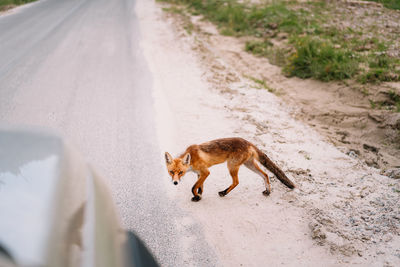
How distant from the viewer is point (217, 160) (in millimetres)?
3930

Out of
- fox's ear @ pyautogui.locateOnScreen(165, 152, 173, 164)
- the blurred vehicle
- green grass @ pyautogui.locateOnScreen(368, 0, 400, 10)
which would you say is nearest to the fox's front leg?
fox's ear @ pyautogui.locateOnScreen(165, 152, 173, 164)

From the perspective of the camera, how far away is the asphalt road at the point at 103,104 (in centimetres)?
364

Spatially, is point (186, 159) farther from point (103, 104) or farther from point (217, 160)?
Result: point (103, 104)

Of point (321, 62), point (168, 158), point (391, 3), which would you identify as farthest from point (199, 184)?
point (391, 3)

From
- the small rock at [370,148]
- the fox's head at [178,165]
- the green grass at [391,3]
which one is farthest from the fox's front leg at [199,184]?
the green grass at [391,3]

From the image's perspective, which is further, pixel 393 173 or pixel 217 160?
pixel 393 173

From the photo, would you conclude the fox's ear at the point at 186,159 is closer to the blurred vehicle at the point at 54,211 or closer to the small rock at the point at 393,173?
the blurred vehicle at the point at 54,211

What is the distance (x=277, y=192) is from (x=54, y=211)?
10.5 ft

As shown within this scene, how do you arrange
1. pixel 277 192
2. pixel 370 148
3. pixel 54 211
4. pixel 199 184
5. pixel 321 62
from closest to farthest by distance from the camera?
pixel 54 211 < pixel 199 184 < pixel 277 192 < pixel 370 148 < pixel 321 62

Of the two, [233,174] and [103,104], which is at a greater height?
[103,104]

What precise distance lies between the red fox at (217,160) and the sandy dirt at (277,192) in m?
0.22

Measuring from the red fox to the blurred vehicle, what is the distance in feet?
5.18

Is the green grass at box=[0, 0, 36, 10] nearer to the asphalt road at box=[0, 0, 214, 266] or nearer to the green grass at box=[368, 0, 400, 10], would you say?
the asphalt road at box=[0, 0, 214, 266]

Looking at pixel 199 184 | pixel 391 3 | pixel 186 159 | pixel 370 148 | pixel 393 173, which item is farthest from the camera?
pixel 391 3
